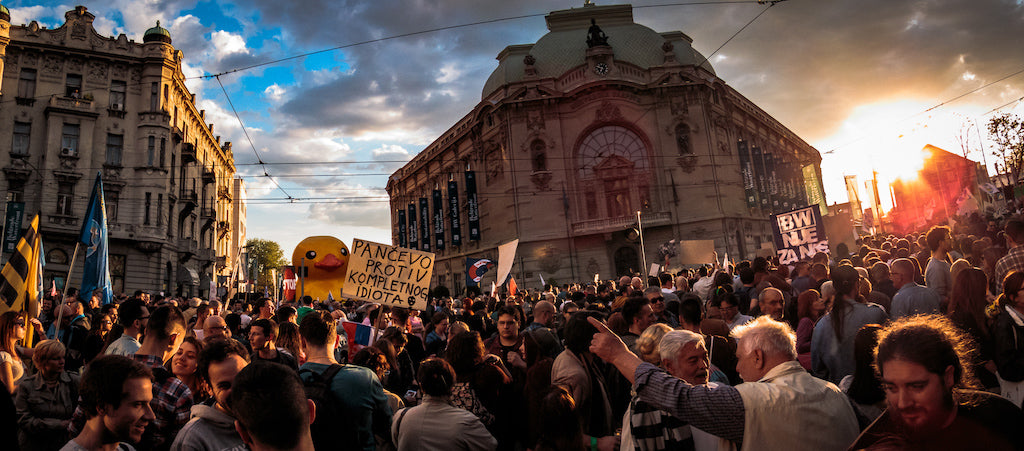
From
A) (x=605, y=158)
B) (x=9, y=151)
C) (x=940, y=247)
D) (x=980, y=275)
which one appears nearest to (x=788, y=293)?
(x=940, y=247)

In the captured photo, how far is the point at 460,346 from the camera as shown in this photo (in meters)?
4.39

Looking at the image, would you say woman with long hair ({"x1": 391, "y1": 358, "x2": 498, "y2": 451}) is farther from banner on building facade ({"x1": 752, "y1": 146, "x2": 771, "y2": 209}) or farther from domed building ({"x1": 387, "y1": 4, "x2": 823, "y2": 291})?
banner on building facade ({"x1": 752, "y1": 146, "x2": 771, "y2": 209})

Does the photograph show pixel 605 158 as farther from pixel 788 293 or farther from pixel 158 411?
pixel 158 411

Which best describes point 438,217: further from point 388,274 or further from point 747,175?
point 388,274

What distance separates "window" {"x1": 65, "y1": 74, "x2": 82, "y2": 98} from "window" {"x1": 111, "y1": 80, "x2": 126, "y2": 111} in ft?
5.18

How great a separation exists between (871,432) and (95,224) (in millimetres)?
12157

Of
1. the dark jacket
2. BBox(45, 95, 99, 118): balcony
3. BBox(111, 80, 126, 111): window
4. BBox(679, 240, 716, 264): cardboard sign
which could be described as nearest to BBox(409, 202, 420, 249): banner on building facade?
BBox(111, 80, 126, 111): window

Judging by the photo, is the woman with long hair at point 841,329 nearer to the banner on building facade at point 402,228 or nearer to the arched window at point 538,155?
the arched window at point 538,155

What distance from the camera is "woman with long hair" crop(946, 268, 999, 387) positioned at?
4.36m

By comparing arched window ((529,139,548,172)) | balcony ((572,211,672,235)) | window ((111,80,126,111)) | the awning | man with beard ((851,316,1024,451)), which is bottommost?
man with beard ((851,316,1024,451))

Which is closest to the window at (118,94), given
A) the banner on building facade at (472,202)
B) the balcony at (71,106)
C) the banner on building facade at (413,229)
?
the balcony at (71,106)

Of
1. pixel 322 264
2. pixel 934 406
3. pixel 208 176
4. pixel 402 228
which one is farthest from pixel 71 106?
pixel 934 406

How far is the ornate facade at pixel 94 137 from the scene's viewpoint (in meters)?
30.8

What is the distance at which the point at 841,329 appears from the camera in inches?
198
